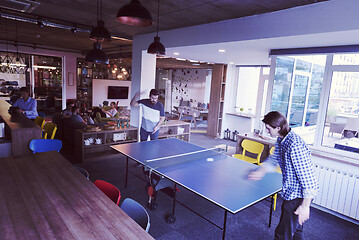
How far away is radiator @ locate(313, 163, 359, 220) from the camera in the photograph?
12.1 ft

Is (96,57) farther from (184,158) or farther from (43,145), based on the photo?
(184,158)

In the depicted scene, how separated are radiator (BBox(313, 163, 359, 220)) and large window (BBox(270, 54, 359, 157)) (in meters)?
0.52

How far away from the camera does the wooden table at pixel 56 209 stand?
1.69 m

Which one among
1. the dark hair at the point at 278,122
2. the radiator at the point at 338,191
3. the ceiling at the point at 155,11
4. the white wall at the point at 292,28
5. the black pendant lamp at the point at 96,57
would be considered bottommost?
the radiator at the point at 338,191

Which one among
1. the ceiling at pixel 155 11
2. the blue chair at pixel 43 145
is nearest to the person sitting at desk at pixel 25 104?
the ceiling at pixel 155 11

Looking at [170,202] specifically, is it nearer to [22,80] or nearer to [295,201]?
[295,201]

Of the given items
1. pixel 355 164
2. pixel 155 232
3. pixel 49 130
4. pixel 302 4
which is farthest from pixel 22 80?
pixel 355 164

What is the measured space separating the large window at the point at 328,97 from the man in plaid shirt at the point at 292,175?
2.38 metres

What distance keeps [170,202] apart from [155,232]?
858mm

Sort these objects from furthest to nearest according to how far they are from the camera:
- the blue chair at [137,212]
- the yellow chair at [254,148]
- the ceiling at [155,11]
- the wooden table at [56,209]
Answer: the yellow chair at [254,148], the ceiling at [155,11], the blue chair at [137,212], the wooden table at [56,209]

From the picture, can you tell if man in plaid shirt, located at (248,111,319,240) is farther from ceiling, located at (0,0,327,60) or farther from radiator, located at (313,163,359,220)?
ceiling, located at (0,0,327,60)

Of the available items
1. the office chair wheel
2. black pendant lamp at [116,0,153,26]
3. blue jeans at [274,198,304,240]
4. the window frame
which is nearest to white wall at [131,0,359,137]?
the window frame

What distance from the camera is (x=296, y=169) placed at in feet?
7.41

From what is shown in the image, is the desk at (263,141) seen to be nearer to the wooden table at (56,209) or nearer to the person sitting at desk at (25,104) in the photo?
the wooden table at (56,209)
